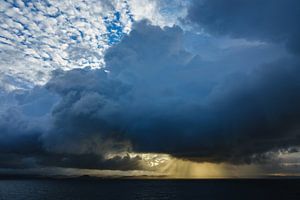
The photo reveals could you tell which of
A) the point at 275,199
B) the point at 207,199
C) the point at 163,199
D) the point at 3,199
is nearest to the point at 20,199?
the point at 3,199

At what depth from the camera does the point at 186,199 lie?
7653 inches

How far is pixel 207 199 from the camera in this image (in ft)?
653

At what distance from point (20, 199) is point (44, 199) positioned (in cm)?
1521

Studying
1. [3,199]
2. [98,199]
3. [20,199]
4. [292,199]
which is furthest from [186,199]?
[3,199]

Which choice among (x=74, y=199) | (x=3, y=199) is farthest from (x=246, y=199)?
(x=3, y=199)

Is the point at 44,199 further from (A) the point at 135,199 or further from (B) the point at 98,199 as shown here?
(A) the point at 135,199

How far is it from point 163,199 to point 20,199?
94052 millimetres

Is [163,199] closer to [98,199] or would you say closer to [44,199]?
[98,199]

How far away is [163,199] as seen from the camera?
19475 cm

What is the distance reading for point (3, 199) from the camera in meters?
194

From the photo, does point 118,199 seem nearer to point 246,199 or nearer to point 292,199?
point 246,199

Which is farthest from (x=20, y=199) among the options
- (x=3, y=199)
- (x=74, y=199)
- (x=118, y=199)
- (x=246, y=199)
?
(x=246, y=199)

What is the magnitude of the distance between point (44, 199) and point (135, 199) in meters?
60.3

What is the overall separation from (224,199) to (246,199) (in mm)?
14388
